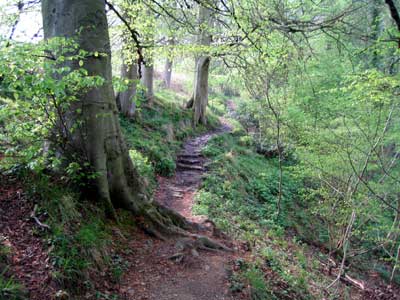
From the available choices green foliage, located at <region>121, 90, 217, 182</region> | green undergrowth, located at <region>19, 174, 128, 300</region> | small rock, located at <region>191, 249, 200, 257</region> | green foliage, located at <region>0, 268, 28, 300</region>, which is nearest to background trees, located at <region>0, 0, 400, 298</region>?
green foliage, located at <region>121, 90, 217, 182</region>

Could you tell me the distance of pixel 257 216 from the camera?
8.32 metres

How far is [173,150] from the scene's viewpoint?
10492 millimetres

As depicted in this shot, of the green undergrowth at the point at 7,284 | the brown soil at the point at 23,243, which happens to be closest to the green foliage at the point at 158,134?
the brown soil at the point at 23,243

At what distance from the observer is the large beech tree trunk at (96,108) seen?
3.63m

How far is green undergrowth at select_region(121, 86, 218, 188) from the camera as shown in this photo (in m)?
8.38

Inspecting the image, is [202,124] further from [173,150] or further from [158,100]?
[173,150]

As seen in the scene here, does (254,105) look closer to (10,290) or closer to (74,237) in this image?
(74,237)

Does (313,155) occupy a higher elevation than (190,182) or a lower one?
higher

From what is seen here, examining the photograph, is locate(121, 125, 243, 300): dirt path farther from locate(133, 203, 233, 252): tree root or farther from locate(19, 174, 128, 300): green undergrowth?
locate(19, 174, 128, 300): green undergrowth

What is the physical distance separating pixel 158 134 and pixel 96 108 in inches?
273

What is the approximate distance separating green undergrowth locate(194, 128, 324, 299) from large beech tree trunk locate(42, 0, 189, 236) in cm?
213

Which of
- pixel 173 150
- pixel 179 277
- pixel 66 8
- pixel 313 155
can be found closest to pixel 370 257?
pixel 313 155

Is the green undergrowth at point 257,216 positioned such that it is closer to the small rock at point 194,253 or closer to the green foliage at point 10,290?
the small rock at point 194,253

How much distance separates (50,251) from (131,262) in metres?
1.12
